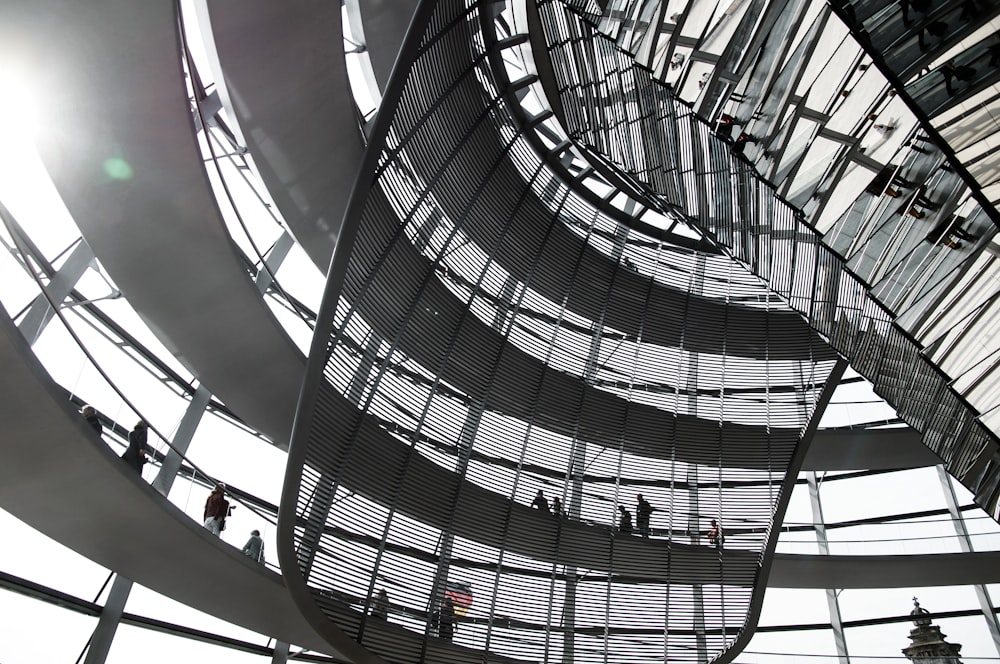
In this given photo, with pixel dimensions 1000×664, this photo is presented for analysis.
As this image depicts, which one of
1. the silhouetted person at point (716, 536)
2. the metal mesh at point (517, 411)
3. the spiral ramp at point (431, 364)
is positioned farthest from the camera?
the silhouetted person at point (716, 536)

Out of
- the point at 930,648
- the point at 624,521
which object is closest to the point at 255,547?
the point at 624,521

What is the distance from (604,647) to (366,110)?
13.0 meters

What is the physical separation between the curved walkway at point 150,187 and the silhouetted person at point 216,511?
2.07 metres

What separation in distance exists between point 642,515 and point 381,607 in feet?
23.3

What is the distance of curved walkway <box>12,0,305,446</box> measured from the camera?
876 cm

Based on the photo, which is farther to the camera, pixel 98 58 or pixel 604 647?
pixel 604 647

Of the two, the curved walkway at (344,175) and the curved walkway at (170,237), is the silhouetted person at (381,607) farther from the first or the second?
the curved walkway at (344,175)

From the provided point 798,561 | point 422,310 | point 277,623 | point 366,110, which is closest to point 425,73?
point 422,310

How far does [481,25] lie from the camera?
1298cm

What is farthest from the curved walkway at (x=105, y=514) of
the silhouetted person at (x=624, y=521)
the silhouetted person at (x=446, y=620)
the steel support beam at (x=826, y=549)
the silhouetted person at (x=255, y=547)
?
the steel support beam at (x=826, y=549)

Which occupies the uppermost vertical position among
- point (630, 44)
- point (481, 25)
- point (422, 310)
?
point (481, 25)

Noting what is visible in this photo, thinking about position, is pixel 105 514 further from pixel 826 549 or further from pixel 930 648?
pixel 826 549

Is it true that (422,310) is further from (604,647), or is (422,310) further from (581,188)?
(604,647)

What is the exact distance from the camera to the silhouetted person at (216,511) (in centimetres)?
1261
